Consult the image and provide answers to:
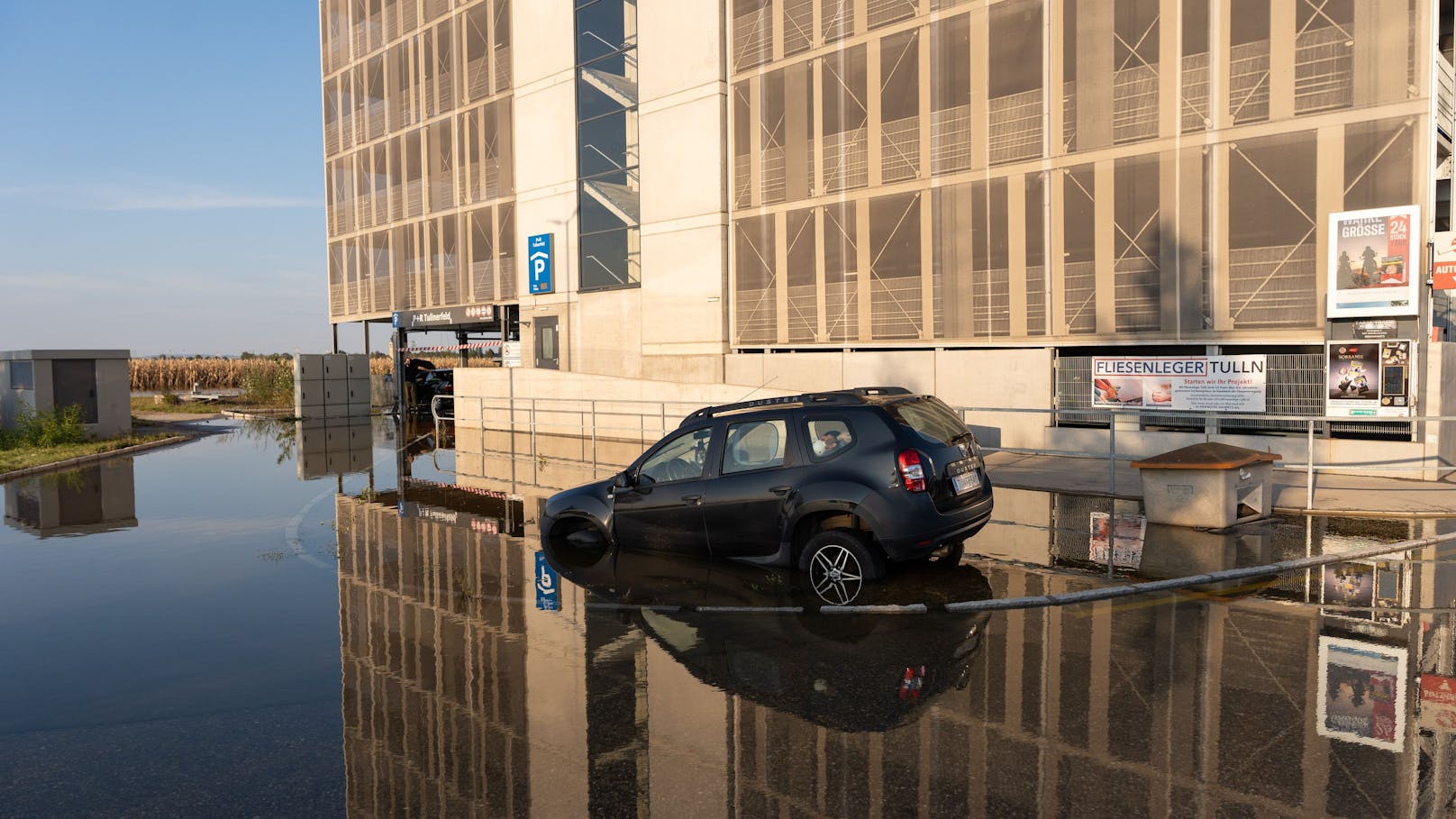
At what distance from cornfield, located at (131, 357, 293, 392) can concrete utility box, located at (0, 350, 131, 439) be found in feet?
101

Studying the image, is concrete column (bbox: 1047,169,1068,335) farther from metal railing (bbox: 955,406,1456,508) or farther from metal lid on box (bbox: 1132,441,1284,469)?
metal lid on box (bbox: 1132,441,1284,469)

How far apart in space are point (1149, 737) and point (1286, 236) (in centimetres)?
1529

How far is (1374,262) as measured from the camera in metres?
15.9

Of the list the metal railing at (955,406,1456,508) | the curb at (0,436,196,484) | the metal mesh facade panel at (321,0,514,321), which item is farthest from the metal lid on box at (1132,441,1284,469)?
the metal mesh facade panel at (321,0,514,321)

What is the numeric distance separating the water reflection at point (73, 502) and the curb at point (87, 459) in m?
0.47

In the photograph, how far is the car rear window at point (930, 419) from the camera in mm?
8453

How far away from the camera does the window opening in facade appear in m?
31.1

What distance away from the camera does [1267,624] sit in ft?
23.0

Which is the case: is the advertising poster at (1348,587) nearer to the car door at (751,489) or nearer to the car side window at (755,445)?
the car door at (751,489)

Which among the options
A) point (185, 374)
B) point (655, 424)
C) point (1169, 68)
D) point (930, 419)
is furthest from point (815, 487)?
point (185, 374)

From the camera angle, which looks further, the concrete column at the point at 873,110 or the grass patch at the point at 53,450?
the concrete column at the point at 873,110

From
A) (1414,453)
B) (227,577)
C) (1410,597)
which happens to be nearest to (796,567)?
(1410,597)

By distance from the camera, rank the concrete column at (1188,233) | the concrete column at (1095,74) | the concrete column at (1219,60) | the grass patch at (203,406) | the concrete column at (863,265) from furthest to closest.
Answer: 1. the grass patch at (203,406)
2. the concrete column at (863,265)
3. the concrete column at (1095,74)
4. the concrete column at (1188,233)
5. the concrete column at (1219,60)

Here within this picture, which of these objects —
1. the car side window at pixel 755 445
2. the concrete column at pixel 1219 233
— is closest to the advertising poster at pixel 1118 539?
the car side window at pixel 755 445
